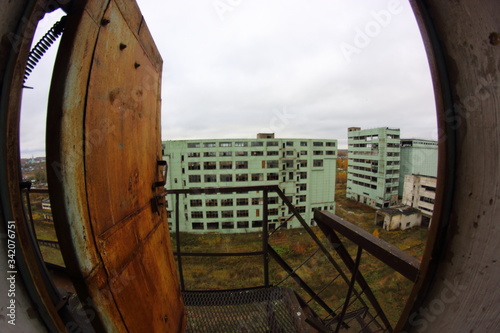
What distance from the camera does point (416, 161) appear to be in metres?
28.2

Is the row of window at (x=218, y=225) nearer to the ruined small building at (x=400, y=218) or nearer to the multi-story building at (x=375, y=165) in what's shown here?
the ruined small building at (x=400, y=218)

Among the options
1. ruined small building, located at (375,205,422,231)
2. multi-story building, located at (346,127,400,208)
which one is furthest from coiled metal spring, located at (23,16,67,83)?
multi-story building, located at (346,127,400,208)

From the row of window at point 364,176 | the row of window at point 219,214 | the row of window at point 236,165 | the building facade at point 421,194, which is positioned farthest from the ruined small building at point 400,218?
the row of window at point 236,165

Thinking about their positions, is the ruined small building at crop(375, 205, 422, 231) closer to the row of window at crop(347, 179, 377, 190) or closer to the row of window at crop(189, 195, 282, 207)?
the row of window at crop(347, 179, 377, 190)

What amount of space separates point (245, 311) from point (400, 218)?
81.9ft

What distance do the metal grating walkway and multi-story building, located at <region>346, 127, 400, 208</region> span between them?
30.9 metres

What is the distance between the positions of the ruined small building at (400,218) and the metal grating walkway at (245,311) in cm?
2367

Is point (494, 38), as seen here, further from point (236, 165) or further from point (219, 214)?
point (219, 214)

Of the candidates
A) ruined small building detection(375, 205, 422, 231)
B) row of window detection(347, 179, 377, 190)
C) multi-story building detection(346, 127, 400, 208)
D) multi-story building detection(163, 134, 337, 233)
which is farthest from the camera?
row of window detection(347, 179, 377, 190)

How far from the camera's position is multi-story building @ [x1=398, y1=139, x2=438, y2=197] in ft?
89.7

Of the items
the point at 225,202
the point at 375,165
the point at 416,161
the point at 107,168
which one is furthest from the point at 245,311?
the point at 416,161

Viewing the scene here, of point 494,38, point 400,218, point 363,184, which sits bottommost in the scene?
point 400,218

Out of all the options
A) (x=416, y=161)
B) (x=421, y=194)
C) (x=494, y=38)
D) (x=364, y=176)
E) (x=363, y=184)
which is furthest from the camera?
(x=363, y=184)

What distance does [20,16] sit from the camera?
2.43 ft
